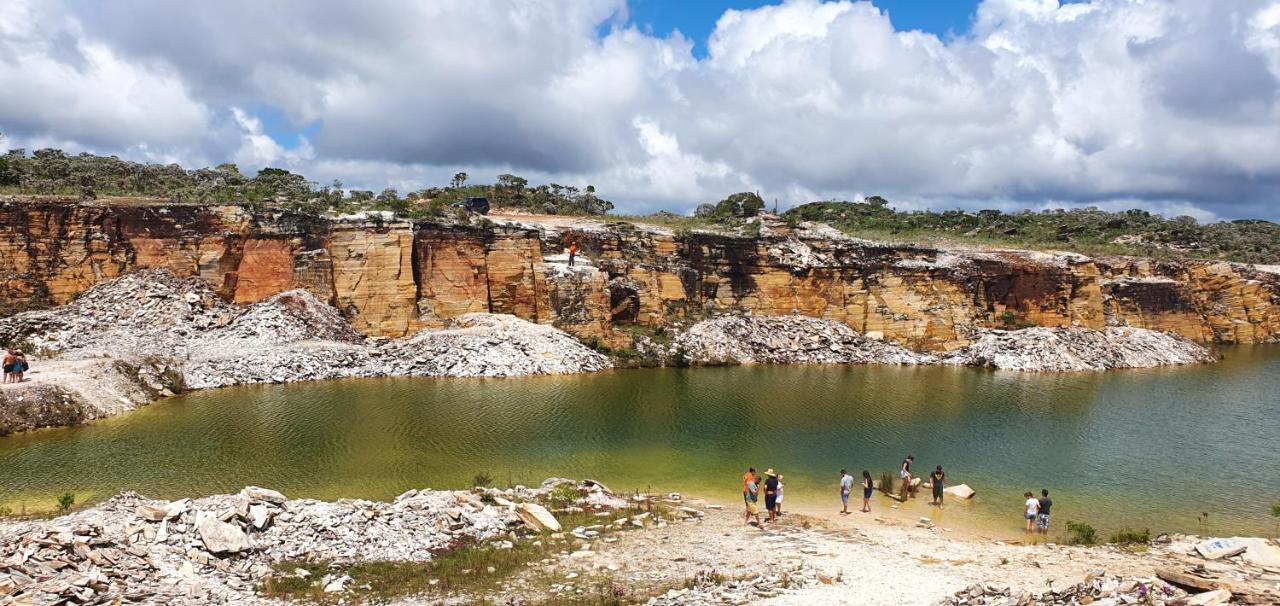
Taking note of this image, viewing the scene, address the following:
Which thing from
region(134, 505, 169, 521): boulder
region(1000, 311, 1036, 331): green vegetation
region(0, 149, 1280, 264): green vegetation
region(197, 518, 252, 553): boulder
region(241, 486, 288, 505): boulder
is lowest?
region(197, 518, 252, 553): boulder

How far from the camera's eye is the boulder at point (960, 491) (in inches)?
772

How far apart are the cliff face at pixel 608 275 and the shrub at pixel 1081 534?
29.1 metres

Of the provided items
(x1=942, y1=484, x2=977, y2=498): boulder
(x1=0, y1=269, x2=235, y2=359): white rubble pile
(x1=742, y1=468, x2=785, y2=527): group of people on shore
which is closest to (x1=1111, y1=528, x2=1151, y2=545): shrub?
(x1=942, y1=484, x2=977, y2=498): boulder

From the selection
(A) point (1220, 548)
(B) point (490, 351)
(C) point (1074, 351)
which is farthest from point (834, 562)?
(C) point (1074, 351)

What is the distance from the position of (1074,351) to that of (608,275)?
32030 millimetres

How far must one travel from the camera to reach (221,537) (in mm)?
13086

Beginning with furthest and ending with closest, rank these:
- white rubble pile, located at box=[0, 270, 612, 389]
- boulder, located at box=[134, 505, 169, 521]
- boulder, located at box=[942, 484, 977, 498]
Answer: white rubble pile, located at box=[0, 270, 612, 389]
boulder, located at box=[942, 484, 977, 498]
boulder, located at box=[134, 505, 169, 521]

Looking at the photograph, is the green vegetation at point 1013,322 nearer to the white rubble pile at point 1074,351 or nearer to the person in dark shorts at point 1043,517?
the white rubble pile at point 1074,351

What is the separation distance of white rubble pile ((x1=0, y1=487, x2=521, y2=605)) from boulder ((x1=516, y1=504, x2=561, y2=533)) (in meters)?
0.26

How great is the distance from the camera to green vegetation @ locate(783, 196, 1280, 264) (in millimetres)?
59906

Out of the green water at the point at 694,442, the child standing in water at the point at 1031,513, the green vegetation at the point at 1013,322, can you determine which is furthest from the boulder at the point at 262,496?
the green vegetation at the point at 1013,322

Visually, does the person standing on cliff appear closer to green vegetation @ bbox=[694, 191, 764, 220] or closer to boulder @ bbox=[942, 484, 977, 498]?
boulder @ bbox=[942, 484, 977, 498]

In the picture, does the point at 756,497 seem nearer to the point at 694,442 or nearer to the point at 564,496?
the point at 564,496

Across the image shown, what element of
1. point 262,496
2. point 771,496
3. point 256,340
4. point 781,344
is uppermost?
point 781,344
